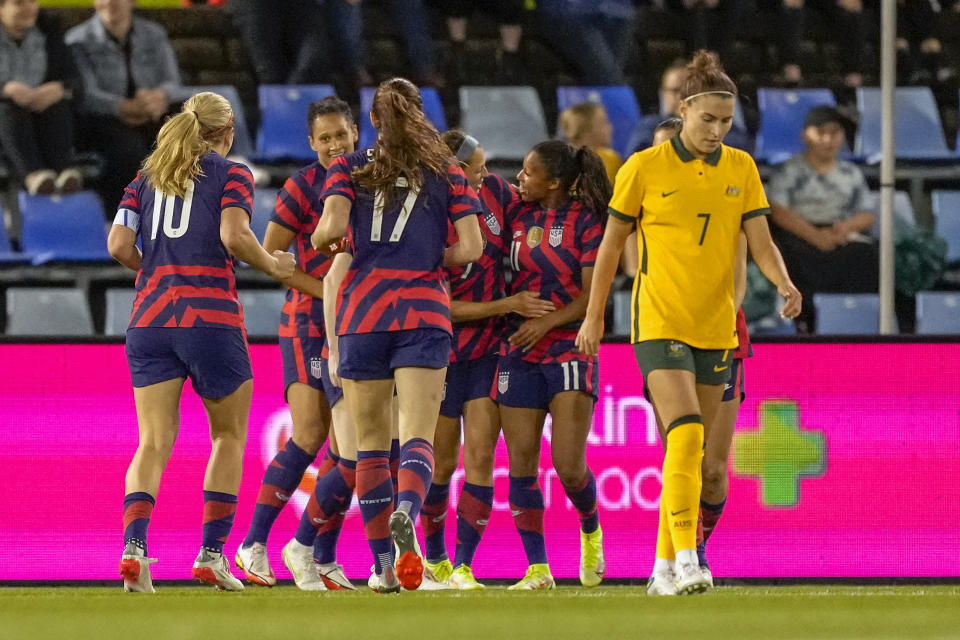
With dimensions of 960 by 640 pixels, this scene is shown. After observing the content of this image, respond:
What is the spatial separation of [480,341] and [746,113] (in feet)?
19.4

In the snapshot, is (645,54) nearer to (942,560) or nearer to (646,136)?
Answer: (646,136)

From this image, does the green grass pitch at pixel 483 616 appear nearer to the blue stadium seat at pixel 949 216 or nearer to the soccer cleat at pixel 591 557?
the soccer cleat at pixel 591 557

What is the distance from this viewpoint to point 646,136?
34.6 feet

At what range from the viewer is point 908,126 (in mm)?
12555

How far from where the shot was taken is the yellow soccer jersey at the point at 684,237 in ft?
19.4

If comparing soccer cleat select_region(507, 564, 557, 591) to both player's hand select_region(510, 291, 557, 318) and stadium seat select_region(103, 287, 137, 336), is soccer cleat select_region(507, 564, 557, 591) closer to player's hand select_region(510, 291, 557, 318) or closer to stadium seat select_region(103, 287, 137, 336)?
player's hand select_region(510, 291, 557, 318)

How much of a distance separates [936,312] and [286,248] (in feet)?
17.1

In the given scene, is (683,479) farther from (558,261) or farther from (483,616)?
(558,261)

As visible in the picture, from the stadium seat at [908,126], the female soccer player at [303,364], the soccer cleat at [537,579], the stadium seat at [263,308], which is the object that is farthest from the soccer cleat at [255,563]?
the stadium seat at [908,126]

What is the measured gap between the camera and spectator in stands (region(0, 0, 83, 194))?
10867 millimetres

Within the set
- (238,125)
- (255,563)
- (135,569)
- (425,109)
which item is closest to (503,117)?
(425,109)

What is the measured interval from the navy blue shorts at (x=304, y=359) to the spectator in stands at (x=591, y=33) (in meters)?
5.19

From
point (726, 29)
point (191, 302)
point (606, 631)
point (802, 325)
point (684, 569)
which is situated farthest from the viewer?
point (726, 29)

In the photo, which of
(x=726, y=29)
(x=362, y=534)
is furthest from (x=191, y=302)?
(x=726, y=29)
